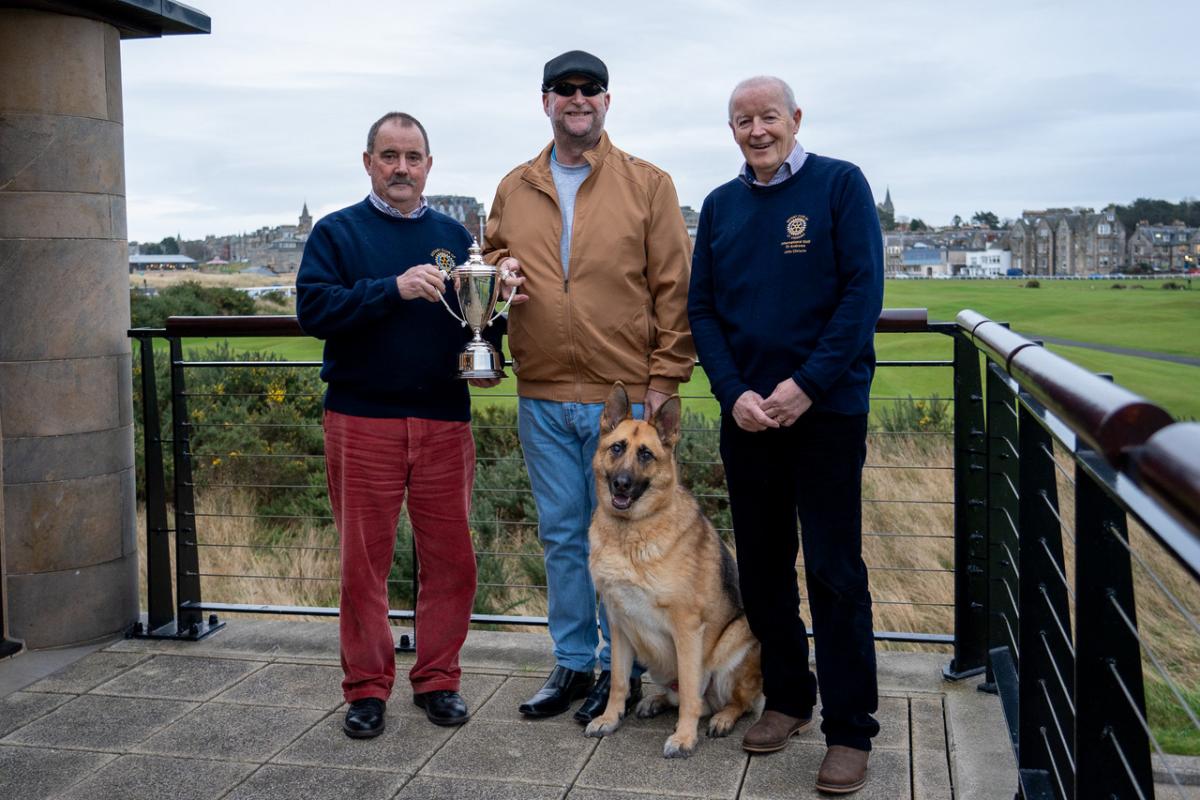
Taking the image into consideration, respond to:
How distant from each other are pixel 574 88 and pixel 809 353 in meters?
1.23

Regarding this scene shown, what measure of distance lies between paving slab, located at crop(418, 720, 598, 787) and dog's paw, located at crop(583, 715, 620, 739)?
0.03 meters

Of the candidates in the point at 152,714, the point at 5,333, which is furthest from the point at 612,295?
the point at 5,333

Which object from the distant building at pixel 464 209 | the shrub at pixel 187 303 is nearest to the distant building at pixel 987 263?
the shrub at pixel 187 303

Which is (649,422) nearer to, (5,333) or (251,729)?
(251,729)

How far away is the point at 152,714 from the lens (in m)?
3.93

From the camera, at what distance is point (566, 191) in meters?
3.91

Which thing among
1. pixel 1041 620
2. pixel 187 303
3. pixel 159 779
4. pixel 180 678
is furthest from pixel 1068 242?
pixel 159 779

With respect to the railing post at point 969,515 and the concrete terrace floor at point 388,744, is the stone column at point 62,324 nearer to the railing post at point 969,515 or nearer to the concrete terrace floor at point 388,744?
the concrete terrace floor at point 388,744

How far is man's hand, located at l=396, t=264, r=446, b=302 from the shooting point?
3.54 m

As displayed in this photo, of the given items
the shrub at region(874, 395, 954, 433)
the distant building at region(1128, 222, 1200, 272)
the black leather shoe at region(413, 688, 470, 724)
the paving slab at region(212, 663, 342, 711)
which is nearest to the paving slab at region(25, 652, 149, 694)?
the paving slab at region(212, 663, 342, 711)

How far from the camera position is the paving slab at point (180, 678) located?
13.6 ft

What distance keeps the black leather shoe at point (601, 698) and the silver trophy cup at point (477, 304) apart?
1150mm

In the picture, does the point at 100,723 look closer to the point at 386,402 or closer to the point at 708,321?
the point at 386,402

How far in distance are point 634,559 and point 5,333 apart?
279 centimetres
